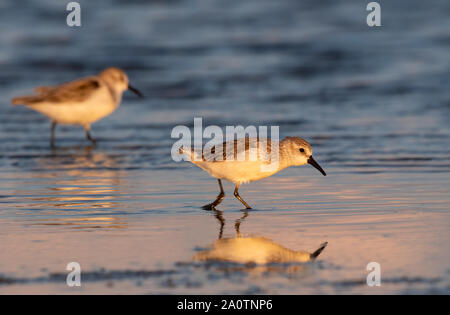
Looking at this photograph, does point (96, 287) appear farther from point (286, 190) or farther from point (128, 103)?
point (128, 103)

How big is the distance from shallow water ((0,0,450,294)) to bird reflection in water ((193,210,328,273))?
Answer: 0.07 metres

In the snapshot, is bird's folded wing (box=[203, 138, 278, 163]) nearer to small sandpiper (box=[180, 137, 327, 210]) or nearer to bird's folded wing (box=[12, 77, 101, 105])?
small sandpiper (box=[180, 137, 327, 210])

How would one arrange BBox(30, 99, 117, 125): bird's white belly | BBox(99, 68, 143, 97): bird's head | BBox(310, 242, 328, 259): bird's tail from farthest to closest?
BBox(99, 68, 143, 97): bird's head, BBox(30, 99, 117, 125): bird's white belly, BBox(310, 242, 328, 259): bird's tail

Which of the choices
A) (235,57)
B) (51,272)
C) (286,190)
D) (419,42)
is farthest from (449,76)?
(51,272)

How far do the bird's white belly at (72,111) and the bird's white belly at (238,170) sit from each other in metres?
5.03

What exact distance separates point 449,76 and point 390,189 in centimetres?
853

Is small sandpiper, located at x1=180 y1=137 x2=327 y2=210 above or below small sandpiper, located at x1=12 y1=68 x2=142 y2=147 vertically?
below

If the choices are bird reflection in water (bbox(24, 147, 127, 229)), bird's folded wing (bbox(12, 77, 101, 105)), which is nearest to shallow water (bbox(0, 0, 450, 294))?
bird reflection in water (bbox(24, 147, 127, 229))

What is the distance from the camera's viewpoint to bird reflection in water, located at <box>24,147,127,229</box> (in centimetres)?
693

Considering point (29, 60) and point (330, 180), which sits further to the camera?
point (29, 60)

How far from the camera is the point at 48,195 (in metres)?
8.04

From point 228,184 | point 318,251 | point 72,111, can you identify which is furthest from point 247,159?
point 72,111

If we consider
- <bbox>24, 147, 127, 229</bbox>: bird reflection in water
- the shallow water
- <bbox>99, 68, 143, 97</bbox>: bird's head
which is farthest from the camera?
<bbox>99, 68, 143, 97</bbox>: bird's head

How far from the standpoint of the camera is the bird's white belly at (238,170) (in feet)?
24.2
